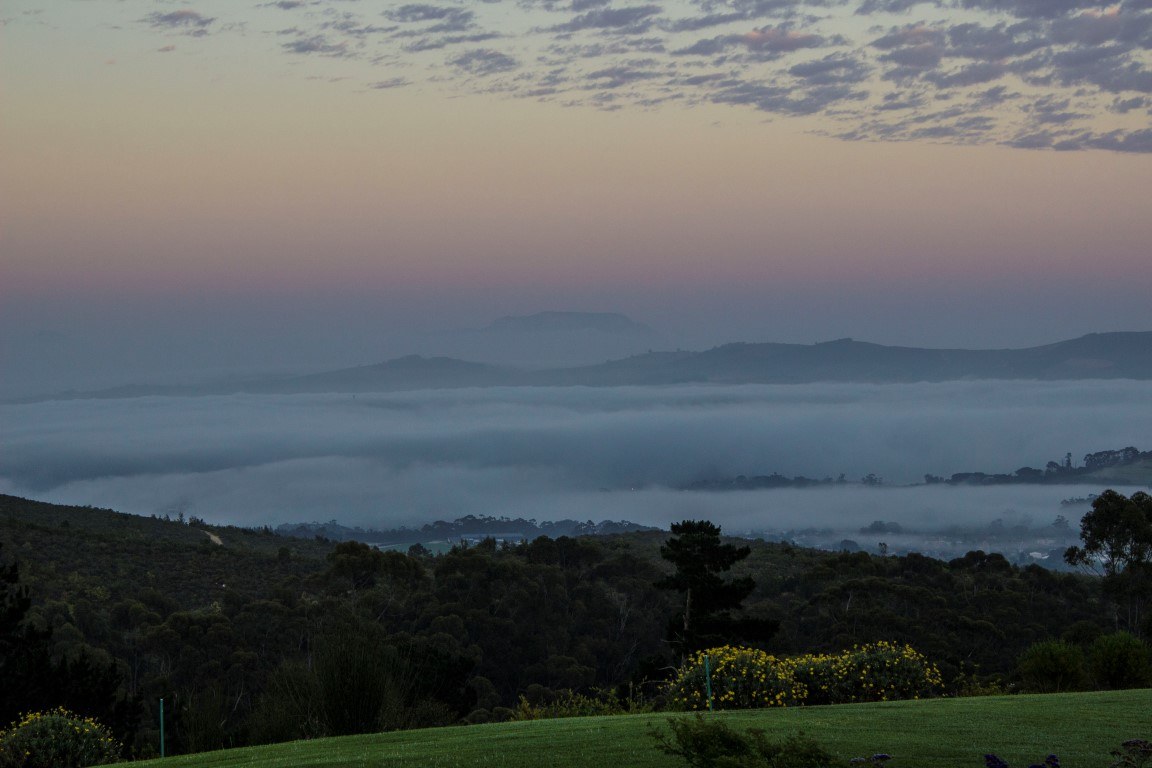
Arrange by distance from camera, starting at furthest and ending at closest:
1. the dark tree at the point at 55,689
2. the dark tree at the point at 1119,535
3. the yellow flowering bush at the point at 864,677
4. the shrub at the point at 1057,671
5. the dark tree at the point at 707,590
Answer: the dark tree at the point at 1119,535
the dark tree at the point at 707,590
the shrub at the point at 1057,671
the dark tree at the point at 55,689
the yellow flowering bush at the point at 864,677

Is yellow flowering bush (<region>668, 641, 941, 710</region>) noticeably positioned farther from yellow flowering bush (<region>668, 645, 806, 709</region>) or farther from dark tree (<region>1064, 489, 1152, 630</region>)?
dark tree (<region>1064, 489, 1152, 630</region>)

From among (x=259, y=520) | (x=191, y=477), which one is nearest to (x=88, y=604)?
(x=259, y=520)

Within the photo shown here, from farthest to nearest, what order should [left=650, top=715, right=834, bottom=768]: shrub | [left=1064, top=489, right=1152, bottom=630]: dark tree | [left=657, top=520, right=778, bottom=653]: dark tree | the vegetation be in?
[left=1064, top=489, right=1152, bottom=630]: dark tree < [left=657, top=520, right=778, bottom=653]: dark tree < the vegetation < [left=650, top=715, right=834, bottom=768]: shrub

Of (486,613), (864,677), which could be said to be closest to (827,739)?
(864,677)

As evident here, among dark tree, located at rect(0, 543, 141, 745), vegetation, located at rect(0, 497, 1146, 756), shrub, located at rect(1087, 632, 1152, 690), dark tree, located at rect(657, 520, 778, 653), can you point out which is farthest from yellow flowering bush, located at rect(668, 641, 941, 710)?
dark tree, located at rect(657, 520, 778, 653)

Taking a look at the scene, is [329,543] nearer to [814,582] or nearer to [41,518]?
[41,518]

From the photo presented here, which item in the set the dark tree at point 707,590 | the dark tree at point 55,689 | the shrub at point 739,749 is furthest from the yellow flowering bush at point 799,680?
the dark tree at point 707,590

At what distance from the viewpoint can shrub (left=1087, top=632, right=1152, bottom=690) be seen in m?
21.0

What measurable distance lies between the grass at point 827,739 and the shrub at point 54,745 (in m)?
2.06

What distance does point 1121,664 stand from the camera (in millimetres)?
21172

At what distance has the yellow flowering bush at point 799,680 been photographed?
16406mm

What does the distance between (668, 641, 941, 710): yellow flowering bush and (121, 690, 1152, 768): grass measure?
4.94ft

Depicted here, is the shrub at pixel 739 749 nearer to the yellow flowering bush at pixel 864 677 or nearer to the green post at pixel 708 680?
the green post at pixel 708 680

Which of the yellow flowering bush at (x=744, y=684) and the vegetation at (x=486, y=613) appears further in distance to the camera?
the vegetation at (x=486, y=613)
